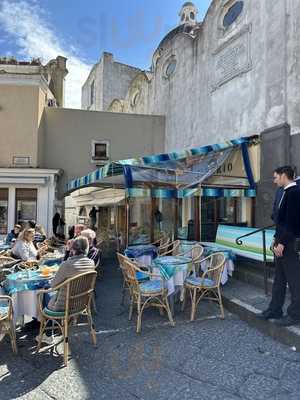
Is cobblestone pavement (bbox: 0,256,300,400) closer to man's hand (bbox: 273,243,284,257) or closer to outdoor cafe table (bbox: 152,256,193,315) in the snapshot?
outdoor cafe table (bbox: 152,256,193,315)

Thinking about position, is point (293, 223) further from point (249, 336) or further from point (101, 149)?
point (101, 149)

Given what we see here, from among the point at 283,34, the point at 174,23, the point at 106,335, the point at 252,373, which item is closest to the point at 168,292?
the point at 106,335

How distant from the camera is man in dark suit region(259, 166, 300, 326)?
3707mm

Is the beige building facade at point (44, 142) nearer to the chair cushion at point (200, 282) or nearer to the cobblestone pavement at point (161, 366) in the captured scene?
the chair cushion at point (200, 282)

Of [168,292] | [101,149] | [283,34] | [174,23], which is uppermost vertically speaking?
[174,23]

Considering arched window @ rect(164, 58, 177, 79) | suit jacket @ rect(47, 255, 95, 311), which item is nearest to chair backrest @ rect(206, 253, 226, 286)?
suit jacket @ rect(47, 255, 95, 311)

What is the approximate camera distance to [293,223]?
146 inches

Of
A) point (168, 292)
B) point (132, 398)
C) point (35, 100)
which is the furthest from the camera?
point (35, 100)

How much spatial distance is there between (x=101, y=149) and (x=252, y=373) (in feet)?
44.0

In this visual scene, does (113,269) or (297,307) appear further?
(113,269)

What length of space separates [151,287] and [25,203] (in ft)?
34.5

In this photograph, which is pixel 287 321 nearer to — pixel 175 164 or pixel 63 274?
pixel 63 274

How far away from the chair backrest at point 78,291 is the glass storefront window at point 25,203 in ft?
35.0

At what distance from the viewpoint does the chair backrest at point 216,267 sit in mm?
4906
